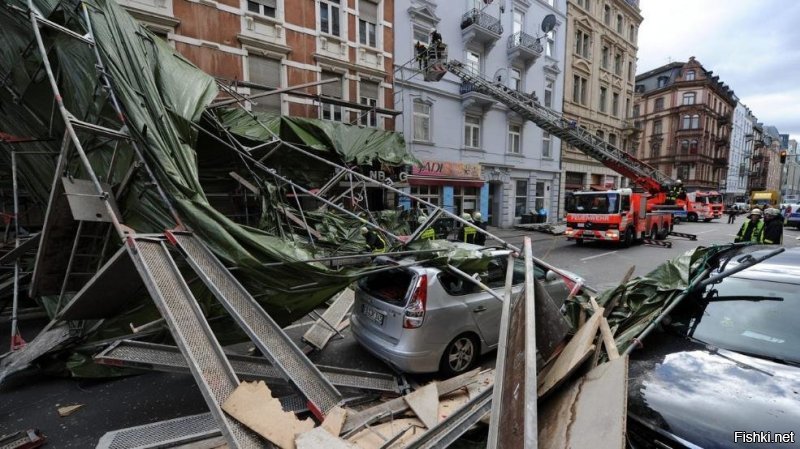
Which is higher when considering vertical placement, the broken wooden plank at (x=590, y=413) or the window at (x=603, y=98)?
the window at (x=603, y=98)

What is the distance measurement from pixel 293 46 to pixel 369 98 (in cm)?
348

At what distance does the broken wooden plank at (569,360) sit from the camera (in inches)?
89.0

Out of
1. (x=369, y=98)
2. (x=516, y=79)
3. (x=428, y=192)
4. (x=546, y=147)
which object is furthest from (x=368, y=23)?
(x=546, y=147)

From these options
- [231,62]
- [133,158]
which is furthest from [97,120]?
[231,62]

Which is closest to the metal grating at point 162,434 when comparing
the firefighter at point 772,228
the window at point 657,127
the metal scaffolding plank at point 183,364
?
the metal scaffolding plank at point 183,364

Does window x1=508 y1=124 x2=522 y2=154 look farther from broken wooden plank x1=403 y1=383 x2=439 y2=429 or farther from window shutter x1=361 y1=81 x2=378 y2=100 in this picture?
broken wooden plank x1=403 y1=383 x2=439 y2=429

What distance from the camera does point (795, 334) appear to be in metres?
2.60

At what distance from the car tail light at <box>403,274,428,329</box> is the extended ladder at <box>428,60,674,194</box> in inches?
563

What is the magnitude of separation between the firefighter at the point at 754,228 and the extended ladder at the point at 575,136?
9.77 metres

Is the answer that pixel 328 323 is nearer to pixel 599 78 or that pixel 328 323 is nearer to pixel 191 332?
pixel 191 332

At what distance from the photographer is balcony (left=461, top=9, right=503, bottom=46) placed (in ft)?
54.3

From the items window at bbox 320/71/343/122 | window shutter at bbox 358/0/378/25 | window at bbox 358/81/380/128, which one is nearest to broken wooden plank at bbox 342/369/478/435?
window at bbox 320/71/343/122

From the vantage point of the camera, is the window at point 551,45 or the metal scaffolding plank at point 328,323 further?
the window at point 551,45

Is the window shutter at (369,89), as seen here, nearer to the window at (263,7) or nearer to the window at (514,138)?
the window at (263,7)
